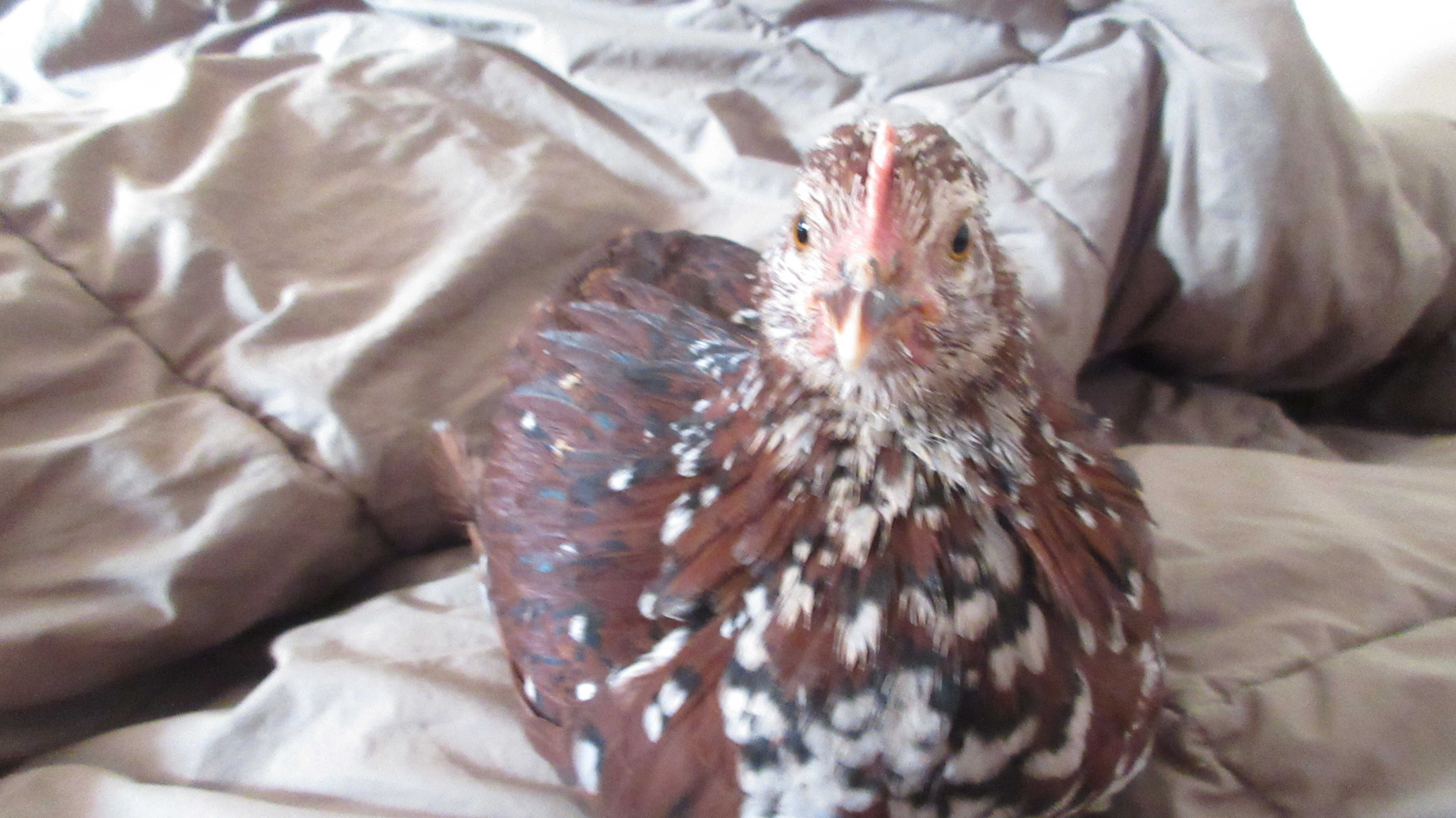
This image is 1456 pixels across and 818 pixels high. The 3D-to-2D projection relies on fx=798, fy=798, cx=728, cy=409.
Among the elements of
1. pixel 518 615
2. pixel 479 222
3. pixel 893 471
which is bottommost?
pixel 518 615

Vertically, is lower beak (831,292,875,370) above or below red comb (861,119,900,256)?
below

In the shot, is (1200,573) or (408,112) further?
(408,112)

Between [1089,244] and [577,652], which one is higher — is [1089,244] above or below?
above

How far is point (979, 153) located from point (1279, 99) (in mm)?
351

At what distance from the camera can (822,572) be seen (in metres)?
0.55

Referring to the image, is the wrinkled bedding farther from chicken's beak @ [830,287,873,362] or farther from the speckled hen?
chicken's beak @ [830,287,873,362]

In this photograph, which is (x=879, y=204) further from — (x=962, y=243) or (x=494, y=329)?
(x=494, y=329)

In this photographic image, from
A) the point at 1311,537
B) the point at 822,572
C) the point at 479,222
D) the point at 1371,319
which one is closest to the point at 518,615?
the point at 822,572

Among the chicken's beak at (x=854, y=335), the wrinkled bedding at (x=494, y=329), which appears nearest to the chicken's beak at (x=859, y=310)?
the chicken's beak at (x=854, y=335)

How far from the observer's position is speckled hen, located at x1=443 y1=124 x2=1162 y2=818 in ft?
1.75

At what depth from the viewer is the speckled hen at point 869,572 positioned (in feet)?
1.75

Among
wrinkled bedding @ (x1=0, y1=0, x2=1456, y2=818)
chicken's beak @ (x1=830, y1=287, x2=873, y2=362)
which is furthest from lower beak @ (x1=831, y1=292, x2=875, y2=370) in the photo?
wrinkled bedding @ (x1=0, y1=0, x2=1456, y2=818)

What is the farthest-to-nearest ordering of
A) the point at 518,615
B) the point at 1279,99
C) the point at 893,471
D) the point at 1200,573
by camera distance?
the point at 1279,99, the point at 1200,573, the point at 518,615, the point at 893,471

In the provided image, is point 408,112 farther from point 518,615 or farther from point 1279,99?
point 1279,99
